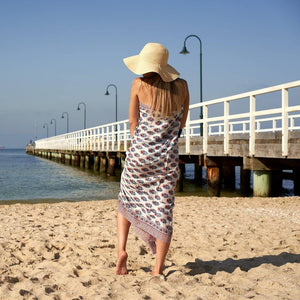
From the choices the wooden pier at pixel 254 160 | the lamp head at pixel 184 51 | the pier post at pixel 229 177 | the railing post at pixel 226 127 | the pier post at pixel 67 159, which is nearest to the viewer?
the wooden pier at pixel 254 160

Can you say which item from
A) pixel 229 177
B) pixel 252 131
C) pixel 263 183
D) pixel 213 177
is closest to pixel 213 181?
pixel 213 177

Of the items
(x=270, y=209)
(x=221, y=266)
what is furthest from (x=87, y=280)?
(x=270, y=209)

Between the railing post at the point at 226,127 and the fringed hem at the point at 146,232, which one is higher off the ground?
the railing post at the point at 226,127

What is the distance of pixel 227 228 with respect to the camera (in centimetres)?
539

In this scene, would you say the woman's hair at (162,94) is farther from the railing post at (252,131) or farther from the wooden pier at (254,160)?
the railing post at (252,131)

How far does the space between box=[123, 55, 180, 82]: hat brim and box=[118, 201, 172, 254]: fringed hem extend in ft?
3.28

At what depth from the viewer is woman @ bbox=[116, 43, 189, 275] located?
2951 mm

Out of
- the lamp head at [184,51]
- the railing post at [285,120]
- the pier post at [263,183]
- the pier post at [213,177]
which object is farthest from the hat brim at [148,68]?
the lamp head at [184,51]

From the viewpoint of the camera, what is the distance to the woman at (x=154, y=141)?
2951 mm

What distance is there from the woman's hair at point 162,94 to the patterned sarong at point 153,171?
53 mm

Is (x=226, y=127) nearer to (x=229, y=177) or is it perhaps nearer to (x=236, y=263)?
(x=229, y=177)

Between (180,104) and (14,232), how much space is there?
9.95 feet

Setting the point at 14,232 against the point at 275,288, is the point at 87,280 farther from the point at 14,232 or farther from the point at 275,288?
the point at 14,232

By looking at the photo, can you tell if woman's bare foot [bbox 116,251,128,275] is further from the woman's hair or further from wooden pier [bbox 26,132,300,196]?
wooden pier [bbox 26,132,300,196]
